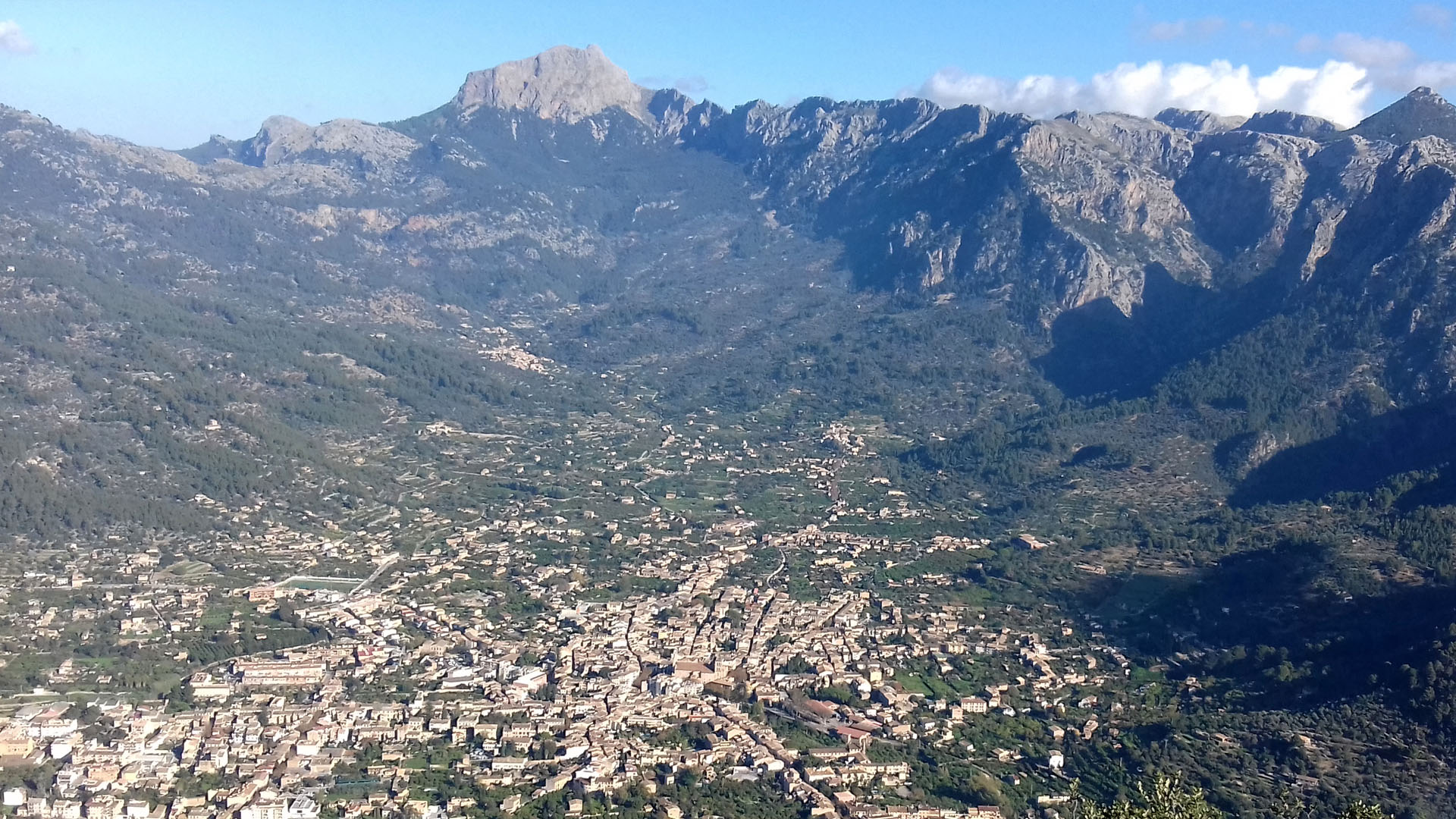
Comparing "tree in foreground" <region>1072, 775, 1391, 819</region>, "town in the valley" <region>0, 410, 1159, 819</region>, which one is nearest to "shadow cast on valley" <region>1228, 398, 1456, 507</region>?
"town in the valley" <region>0, 410, 1159, 819</region>

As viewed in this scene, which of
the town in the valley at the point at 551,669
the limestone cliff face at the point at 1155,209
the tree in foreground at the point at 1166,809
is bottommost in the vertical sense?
the town in the valley at the point at 551,669

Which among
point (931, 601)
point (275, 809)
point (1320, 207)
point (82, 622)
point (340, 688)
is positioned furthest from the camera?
point (1320, 207)

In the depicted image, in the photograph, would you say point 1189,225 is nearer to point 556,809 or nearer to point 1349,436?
point 1349,436

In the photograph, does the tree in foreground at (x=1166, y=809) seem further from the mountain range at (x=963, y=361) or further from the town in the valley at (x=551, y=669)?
the mountain range at (x=963, y=361)

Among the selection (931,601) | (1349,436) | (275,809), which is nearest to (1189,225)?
(1349,436)

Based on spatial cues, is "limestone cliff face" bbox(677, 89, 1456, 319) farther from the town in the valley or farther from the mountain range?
the town in the valley

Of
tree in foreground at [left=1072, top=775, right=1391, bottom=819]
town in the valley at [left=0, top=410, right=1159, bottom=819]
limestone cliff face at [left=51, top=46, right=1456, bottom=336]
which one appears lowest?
town in the valley at [left=0, top=410, right=1159, bottom=819]

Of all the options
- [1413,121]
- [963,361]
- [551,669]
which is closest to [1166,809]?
[551,669]

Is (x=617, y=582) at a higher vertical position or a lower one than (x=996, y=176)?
lower

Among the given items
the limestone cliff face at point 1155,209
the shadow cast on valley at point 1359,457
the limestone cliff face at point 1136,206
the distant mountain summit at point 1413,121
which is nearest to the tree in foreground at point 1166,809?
the shadow cast on valley at point 1359,457
